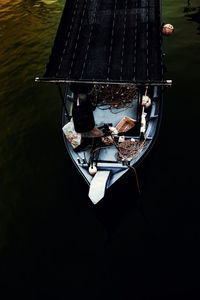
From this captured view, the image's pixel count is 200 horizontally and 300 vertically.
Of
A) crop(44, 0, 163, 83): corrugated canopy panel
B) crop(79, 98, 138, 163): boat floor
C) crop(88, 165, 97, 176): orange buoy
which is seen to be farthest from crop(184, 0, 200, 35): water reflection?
crop(88, 165, 97, 176): orange buoy

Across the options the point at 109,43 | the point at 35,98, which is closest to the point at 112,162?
the point at 109,43

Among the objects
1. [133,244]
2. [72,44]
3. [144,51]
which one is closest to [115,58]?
[144,51]

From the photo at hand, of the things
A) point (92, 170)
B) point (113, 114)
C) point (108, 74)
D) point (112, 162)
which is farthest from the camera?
point (113, 114)

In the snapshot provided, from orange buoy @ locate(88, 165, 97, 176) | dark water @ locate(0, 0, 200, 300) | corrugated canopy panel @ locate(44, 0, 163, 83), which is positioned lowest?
dark water @ locate(0, 0, 200, 300)

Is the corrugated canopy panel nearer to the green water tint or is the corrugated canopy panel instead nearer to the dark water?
the dark water

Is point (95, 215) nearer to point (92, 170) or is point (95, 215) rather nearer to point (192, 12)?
point (92, 170)
